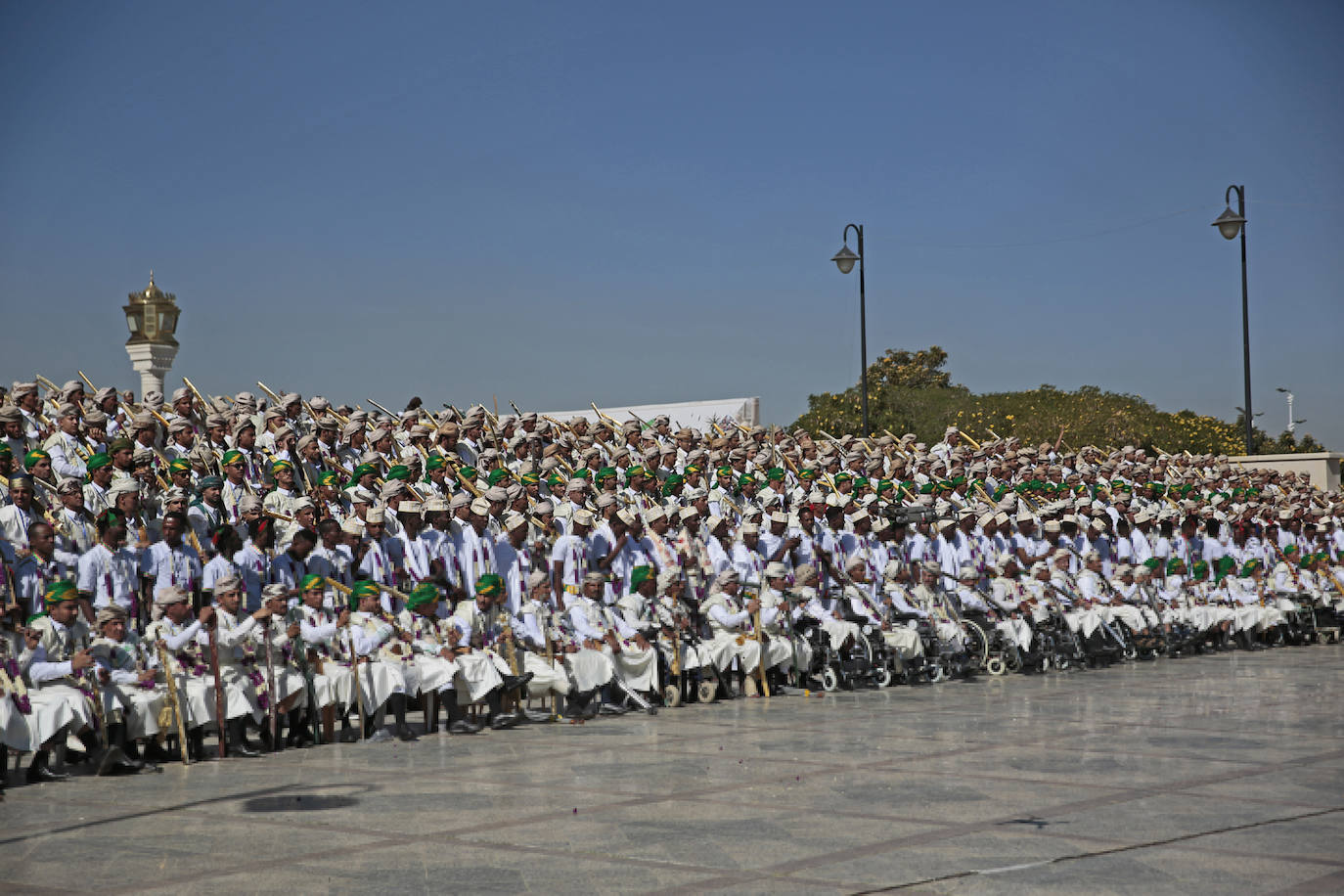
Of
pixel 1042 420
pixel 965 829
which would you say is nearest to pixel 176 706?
pixel 965 829

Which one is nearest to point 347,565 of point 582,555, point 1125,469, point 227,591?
point 227,591

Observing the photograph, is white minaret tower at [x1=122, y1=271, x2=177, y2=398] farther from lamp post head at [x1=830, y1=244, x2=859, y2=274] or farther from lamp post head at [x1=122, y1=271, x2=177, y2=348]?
lamp post head at [x1=830, y1=244, x2=859, y2=274]

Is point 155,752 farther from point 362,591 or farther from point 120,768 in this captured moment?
point 362,591

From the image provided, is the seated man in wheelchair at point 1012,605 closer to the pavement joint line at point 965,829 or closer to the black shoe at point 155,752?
the pavement joint line at point 965,829

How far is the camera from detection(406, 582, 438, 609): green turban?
1184 cm

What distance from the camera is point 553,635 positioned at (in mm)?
12656

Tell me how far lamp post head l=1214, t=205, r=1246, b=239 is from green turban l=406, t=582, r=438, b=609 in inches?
759

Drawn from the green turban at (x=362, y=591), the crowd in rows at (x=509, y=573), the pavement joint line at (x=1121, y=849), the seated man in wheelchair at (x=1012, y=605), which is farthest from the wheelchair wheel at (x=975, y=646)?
the pavement joint line at (x=1121, y=849)

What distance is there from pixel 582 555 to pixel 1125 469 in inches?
515

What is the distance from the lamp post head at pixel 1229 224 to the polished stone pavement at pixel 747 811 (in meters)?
15.8

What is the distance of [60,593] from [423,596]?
9.53 feet

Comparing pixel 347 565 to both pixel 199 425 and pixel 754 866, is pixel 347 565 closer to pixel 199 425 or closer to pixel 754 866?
pixel 199 425

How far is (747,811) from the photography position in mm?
8172

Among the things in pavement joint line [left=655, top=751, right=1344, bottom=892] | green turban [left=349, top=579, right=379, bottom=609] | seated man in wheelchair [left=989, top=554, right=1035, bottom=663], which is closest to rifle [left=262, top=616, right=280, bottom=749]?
green turban [left=349, top=579, right=379, bottom=609]
